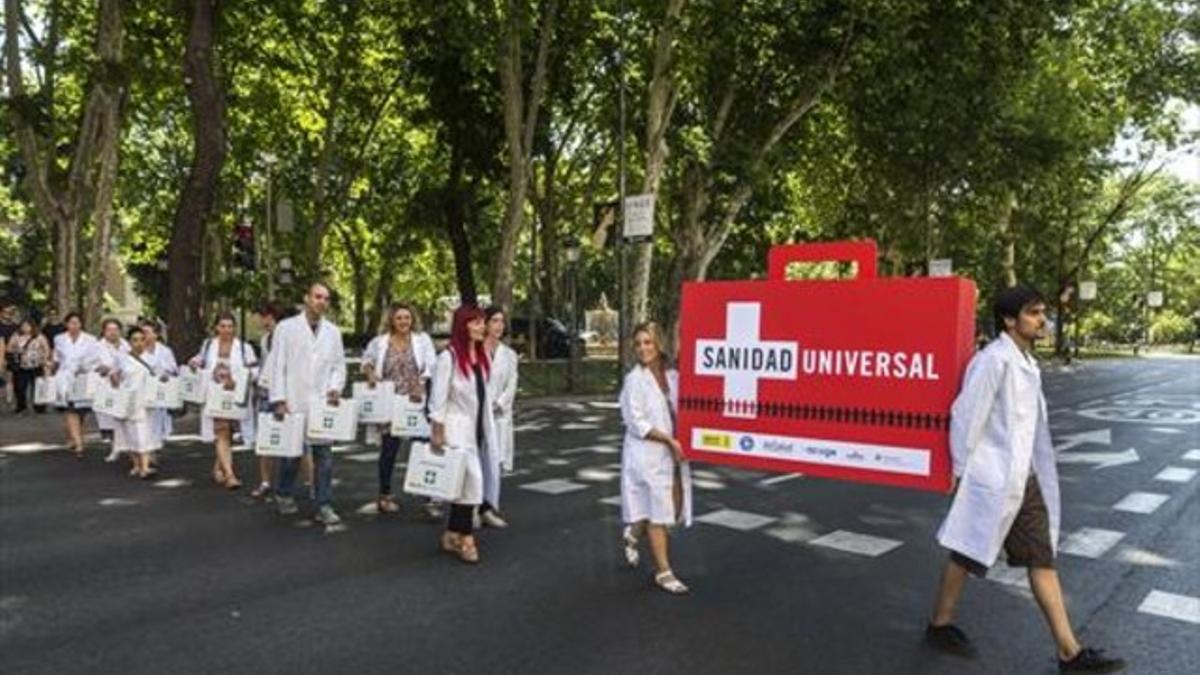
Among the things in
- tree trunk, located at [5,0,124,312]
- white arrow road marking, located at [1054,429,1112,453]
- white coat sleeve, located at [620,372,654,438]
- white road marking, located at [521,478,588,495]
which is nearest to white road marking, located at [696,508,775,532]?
white road marking, located at [521,478,588,495]

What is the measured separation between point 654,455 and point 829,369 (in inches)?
56.8

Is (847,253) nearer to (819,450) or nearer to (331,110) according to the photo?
(819,450)

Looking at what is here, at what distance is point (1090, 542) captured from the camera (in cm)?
795

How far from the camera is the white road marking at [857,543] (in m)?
7.67

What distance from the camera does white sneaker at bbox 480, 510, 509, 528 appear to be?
332 inches

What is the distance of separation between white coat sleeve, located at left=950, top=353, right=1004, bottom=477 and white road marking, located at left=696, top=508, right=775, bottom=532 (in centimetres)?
360

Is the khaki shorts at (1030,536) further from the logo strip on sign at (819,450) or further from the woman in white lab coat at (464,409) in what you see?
the woman in white lab coat at (464,409)

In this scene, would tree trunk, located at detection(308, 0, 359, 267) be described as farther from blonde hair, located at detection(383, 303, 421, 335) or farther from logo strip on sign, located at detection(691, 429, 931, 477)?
logo strip on sign, located at detection(691, 429, 931, 477)

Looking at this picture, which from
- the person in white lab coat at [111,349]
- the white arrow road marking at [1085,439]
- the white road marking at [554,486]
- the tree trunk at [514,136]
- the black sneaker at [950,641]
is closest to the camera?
the black sneaker at [950,641]

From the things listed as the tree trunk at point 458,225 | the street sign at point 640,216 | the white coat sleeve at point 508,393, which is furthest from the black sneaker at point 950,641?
the tree trunk at point 458,225

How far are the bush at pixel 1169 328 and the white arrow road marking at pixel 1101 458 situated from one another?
9633cm

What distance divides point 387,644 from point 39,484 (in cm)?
664

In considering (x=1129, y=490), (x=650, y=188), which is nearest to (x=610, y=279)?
(x=650, y=188)

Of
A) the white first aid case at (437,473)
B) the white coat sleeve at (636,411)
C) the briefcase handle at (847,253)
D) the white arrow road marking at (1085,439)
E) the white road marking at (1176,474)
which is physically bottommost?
the white road marking at (1176,474)
